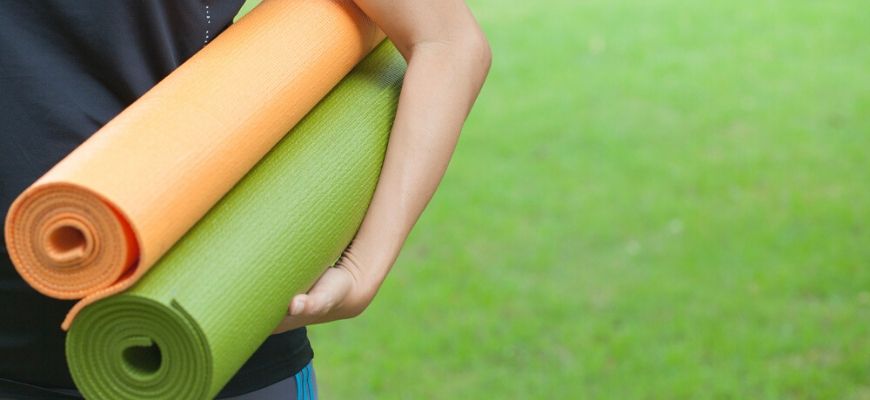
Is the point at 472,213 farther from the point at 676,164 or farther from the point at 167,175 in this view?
the point at 167,175

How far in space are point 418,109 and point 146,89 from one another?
14.9 inches

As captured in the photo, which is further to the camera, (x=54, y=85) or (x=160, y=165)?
(x=54, y=85)

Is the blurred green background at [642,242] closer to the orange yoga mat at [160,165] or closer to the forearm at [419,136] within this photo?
the forearm at [419,136]

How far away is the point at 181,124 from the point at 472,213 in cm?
453

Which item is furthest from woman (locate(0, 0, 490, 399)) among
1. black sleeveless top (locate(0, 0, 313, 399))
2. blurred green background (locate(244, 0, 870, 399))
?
blurred green background (locate(244, 0, 870, 399))

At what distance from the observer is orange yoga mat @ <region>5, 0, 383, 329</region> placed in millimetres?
1482

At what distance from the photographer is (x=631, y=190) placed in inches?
250

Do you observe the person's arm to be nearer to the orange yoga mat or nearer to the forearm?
the forearm

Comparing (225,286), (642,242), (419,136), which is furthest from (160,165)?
(642,242)

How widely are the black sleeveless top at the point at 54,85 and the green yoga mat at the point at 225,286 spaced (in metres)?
0.22

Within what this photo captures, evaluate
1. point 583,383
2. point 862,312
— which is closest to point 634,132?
point 862,312

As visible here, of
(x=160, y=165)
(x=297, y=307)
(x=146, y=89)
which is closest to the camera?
(x=160, y=165)

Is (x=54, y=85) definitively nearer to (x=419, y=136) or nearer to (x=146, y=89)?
(x=146, y=89)

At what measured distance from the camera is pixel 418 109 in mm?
1951
